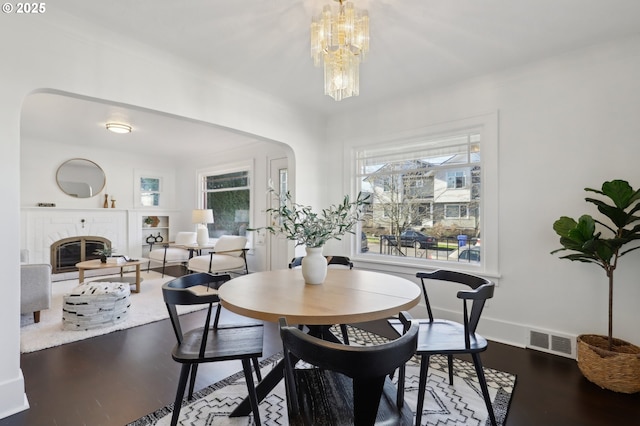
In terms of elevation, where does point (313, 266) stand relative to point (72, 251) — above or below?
above

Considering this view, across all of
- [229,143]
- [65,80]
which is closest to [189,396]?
[65,80]

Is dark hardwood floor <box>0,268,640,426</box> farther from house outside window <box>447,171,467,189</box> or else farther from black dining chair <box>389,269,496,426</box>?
house outside window <box>447,171,467,189</box>

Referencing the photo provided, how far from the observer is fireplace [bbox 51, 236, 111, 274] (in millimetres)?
5895

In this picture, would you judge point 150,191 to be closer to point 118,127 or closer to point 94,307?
point 118,127

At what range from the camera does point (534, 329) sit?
279 cm

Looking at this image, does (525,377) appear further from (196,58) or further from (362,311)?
(196,58)

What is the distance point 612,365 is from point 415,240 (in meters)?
1.88

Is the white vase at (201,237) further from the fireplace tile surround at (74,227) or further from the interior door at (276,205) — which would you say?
the fireplace tile surround at (74,227)

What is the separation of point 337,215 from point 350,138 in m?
2.30

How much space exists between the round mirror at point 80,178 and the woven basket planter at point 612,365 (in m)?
7.86

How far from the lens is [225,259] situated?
5.25 meters

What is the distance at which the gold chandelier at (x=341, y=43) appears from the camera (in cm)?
184

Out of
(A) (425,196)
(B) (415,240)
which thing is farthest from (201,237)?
(A) (425,196)

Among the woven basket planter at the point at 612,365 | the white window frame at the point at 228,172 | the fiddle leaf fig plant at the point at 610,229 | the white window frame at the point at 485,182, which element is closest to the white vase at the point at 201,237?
the white window frame at the point at 228,172
